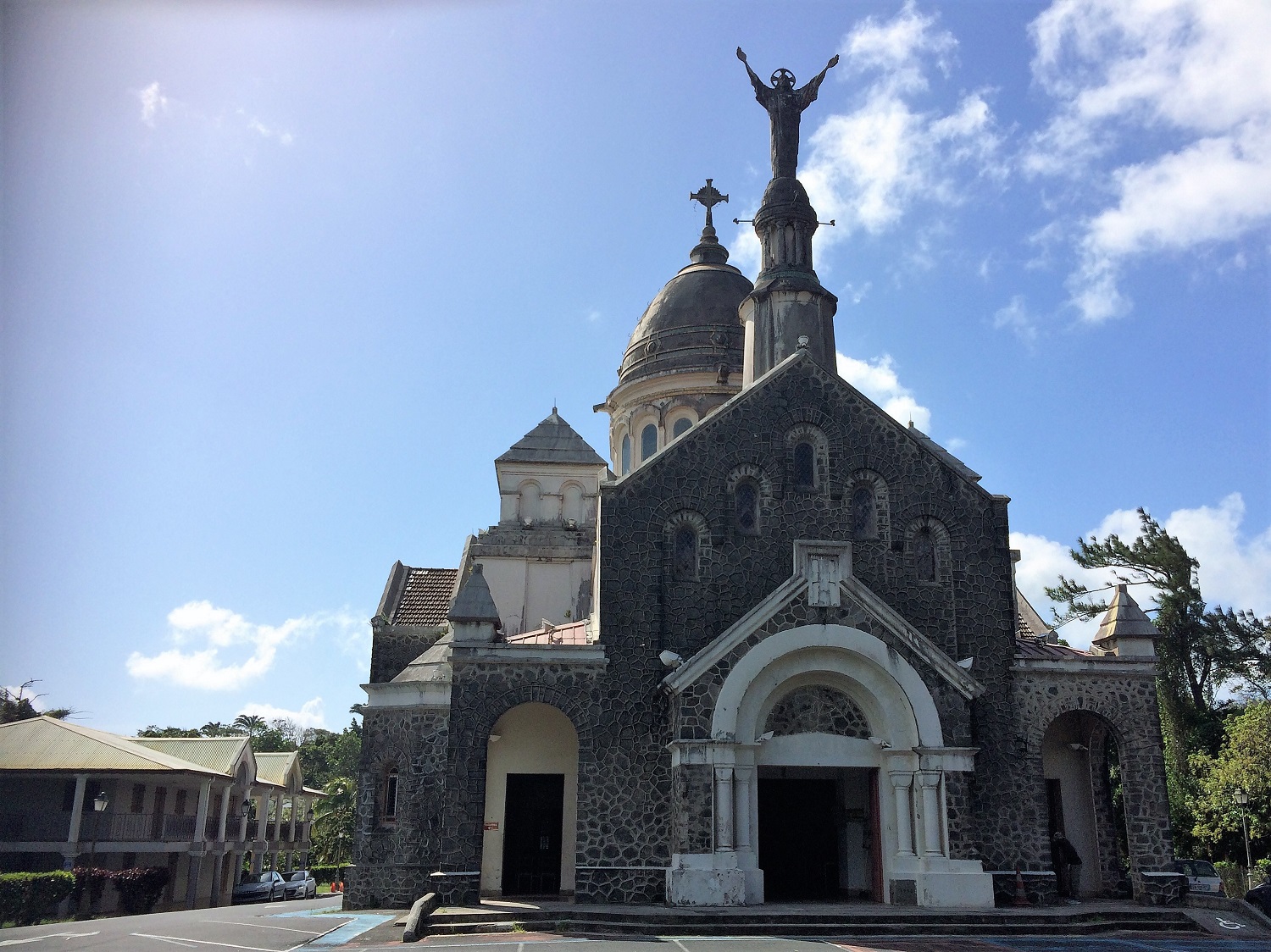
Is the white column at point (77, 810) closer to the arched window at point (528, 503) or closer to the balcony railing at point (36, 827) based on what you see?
the balcony railing at point (36, 827)

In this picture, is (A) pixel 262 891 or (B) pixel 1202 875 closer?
(B) pixel 1202 875

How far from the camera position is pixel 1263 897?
18.1 meters

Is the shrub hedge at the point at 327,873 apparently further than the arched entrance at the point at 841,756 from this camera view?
Yes

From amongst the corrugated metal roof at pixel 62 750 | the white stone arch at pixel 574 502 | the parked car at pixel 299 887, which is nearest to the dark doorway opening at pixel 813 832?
the white stone arch at pixel 574 502

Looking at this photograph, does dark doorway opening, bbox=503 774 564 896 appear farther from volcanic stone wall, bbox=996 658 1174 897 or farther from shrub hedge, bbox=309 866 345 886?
shrub hedge, bbox=309 866 345 886

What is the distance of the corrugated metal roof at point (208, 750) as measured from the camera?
137ft

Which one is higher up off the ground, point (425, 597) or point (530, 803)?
point (425, 597)

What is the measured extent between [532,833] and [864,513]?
31.3 ft

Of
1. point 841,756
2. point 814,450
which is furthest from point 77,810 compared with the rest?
point 814,450

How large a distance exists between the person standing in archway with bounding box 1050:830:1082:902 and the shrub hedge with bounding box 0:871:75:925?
23.5m

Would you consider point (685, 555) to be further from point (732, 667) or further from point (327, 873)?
point (327, 873)

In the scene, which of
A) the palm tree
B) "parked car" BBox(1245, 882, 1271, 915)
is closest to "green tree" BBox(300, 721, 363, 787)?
the palm tree

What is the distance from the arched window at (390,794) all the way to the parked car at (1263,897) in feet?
53.5

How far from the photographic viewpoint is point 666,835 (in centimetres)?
1964
